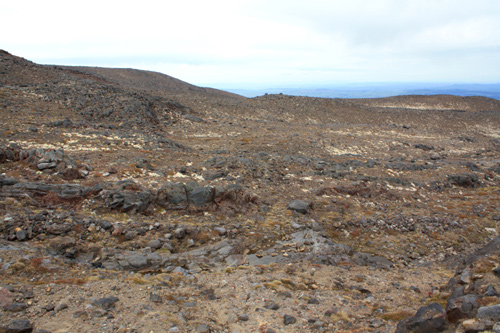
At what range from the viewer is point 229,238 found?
11422 millimetres

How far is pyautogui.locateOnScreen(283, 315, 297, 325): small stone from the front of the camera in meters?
6.94

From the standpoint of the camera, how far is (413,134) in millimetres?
41812

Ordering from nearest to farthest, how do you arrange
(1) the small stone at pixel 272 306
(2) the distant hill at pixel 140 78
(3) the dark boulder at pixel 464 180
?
(1) the small stone at pixel 272 306
(3) the dark boulder at pixel 464 180
(2) the distant hill at pixel 140 78

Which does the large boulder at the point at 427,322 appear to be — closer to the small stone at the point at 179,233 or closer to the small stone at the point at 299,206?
the small stone at the point at 179,233

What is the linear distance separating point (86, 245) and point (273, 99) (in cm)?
4994

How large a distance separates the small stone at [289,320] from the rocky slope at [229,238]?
2.0 inches

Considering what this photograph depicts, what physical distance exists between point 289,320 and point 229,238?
16.0ft

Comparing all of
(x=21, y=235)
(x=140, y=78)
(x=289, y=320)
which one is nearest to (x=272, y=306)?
(x=289, y=320)

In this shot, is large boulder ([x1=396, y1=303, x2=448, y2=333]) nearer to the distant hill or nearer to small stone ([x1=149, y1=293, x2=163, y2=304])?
small stone ([x1=149, y1=293, x2=163, y2=304])

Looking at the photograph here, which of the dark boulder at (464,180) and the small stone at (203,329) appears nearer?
the small stone at (203,329)

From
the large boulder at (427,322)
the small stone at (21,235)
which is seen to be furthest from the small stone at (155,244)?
the large boulder at (427,322)

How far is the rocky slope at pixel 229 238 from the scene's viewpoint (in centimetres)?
677

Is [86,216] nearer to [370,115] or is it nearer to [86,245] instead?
[86,245]

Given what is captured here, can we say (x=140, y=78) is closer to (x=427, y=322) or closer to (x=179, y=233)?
(x=179, y=233)
